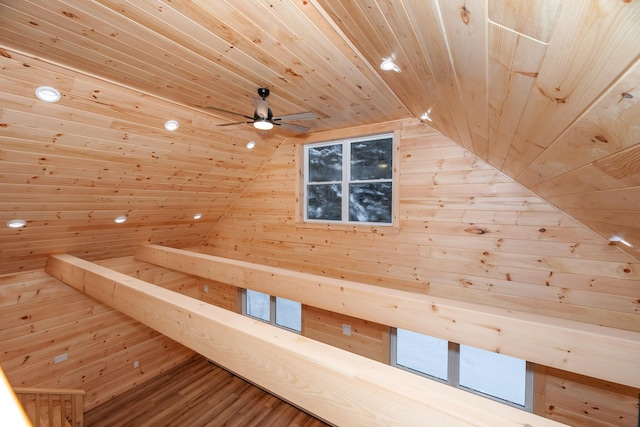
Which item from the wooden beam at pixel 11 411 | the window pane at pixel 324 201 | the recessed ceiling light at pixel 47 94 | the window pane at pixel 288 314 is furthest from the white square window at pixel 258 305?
the wooden beam at pixel 11 411

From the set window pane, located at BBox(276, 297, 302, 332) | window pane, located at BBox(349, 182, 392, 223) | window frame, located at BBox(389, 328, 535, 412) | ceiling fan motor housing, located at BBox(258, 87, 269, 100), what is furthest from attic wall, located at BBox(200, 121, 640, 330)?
ceiling fan motor housing, located at BBox(258, 87, 269, 100)

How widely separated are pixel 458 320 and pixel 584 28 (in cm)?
151

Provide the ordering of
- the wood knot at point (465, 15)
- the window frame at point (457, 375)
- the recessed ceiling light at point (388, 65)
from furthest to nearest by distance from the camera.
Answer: the window frame at point (457, 375) < the recessed ceiling light at point (388, 65) < the wood knot at point (465, 15)

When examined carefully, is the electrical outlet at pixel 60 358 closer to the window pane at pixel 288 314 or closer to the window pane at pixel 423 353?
the window pane at pixel 288 314

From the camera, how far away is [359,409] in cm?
102

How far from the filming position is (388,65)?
150 centimetres

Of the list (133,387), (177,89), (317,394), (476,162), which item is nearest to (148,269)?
(133,387)

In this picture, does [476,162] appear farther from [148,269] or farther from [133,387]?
[133,387]

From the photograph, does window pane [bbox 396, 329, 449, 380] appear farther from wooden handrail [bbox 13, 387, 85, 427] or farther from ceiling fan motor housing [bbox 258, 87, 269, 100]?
wooden handrail [bbox 13, 387, 85, 427]

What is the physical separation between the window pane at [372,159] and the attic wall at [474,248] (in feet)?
0.79

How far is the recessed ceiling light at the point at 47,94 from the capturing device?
1884 millimetres

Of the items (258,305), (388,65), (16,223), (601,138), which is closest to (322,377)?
(601,138)

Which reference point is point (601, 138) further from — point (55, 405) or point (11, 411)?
point (55, 405)

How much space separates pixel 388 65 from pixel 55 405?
535cm
